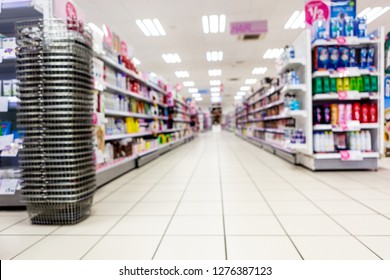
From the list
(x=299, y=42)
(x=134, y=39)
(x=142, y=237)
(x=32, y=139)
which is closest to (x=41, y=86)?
(x=32, y=139)

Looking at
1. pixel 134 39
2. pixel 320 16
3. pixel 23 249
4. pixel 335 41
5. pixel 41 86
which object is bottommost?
pixel 23 249

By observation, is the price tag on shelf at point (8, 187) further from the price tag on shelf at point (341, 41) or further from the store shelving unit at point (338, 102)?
A: the price tag on shelf at point (341, 41)

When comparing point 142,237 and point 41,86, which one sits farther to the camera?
point 41,86

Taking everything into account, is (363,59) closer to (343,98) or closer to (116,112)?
(343,98)

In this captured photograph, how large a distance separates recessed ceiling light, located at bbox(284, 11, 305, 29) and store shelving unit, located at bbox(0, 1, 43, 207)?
21.7 ft

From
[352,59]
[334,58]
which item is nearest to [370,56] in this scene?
[352,59]

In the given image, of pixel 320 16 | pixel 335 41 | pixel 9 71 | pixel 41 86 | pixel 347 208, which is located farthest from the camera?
pixel 320 16

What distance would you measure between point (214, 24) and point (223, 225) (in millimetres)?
7077

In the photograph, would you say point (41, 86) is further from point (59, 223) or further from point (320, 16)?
point (320, 16)

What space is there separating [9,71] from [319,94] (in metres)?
3.87

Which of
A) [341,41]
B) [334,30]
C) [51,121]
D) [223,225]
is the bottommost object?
[223,225]

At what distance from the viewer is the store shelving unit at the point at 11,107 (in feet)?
7.77

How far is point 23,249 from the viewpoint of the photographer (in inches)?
66.7

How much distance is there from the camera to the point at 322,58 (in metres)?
4.02
